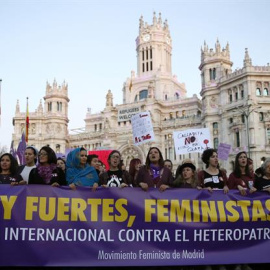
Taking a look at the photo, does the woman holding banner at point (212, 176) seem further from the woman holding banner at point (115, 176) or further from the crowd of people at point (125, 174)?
the woman holding banner at point (115, 176)

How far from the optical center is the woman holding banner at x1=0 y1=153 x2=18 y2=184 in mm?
7512

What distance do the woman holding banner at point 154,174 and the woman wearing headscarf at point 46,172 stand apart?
62.9 inches

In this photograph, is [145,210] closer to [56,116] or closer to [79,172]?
[79,172]

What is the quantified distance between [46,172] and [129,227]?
1.91 meters

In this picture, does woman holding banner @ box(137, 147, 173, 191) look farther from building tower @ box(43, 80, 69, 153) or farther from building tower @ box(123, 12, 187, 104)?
building tower @ box(43, 80, 69, 153)

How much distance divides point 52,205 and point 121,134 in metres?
53.3

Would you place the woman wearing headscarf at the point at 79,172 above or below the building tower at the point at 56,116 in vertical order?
below

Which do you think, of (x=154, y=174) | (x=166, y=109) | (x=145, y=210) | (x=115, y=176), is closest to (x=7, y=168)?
(x=115, y=176)

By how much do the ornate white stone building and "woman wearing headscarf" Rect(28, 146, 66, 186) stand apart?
1278 inches

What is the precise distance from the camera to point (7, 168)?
7629 millimetres

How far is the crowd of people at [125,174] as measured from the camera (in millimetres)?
7316

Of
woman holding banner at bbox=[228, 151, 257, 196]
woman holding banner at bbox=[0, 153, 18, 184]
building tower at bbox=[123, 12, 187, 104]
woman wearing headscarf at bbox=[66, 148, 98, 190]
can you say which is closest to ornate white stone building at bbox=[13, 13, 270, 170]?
building tower at bbox=[123, 12, 187, 104]

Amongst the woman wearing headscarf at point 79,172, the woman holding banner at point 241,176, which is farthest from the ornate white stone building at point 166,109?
the woman wearing headscarf at point 79,172

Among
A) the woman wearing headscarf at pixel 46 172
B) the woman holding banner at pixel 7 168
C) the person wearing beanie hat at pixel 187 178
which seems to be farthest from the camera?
the person wearing beanie hat at pixel 187 178
